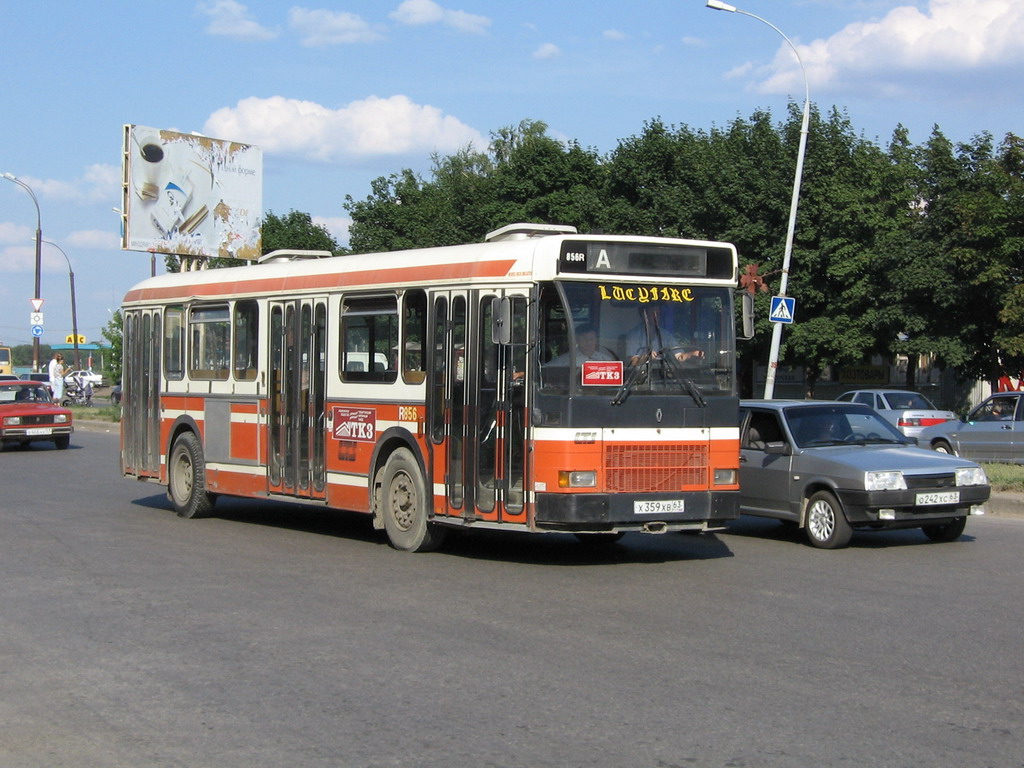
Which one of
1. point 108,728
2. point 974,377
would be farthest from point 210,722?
point 974,377

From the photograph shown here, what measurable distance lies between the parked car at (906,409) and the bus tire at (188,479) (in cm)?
1710

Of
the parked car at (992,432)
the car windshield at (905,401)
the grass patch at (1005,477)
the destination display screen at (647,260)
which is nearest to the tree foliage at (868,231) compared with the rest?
the car windshield at (905,401)

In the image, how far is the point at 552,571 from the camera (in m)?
12.0

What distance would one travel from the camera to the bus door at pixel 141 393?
58.6ft

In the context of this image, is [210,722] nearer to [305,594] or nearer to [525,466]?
[305,594]

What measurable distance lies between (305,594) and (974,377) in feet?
111

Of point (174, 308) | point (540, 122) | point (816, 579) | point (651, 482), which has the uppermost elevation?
point (540, 122)

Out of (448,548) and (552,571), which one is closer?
(552,571)

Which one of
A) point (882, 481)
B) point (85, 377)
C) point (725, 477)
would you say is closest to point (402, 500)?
point (725, 477)

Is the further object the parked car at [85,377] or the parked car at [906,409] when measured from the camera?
the parked car at [85,377]

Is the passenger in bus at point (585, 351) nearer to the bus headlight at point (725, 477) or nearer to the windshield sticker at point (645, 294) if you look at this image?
the windshield sticker at point (645, 294)

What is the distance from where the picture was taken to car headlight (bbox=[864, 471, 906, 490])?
13.2 m

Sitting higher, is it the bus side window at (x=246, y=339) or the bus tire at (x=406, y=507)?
the bus side window at (x=246, y=339)

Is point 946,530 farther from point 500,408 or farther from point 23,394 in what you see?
point 23,394
